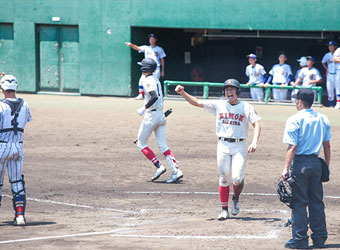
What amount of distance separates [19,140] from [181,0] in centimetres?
1431

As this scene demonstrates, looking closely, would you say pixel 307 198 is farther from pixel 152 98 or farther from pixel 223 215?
pixel 152 98

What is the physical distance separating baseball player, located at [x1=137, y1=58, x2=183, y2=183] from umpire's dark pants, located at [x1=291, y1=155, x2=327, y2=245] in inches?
163

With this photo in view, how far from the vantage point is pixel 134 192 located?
10.8 metres

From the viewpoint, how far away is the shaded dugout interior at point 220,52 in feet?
81.0

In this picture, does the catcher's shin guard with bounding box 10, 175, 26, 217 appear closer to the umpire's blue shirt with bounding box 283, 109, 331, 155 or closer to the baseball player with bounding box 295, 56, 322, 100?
the umpire's blue shirt with bounding box 283, 109, 331, 155

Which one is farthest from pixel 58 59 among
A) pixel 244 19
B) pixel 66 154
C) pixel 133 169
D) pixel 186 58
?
pixel 133 169

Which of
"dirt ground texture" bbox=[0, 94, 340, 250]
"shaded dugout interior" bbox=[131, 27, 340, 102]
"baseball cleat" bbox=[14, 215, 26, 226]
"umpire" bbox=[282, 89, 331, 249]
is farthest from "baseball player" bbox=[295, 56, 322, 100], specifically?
"baseball cleat" bbox=[14, 215, 26, 226]

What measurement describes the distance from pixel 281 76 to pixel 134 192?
11222mm

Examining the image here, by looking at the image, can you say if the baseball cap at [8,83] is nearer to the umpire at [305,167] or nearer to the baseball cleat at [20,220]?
the baseball cleat at [20,220]

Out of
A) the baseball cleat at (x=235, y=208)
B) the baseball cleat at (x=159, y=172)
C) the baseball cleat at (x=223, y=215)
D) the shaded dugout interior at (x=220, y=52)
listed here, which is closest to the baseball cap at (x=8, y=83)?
the baseball cleat at (x=223, y=215)

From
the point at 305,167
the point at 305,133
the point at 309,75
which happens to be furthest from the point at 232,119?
the point at 309,75

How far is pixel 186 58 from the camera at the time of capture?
25.5 meters

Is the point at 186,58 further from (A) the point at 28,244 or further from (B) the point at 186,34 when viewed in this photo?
(A) the point at 28,244

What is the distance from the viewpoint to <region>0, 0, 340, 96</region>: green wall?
2141 centimetres
